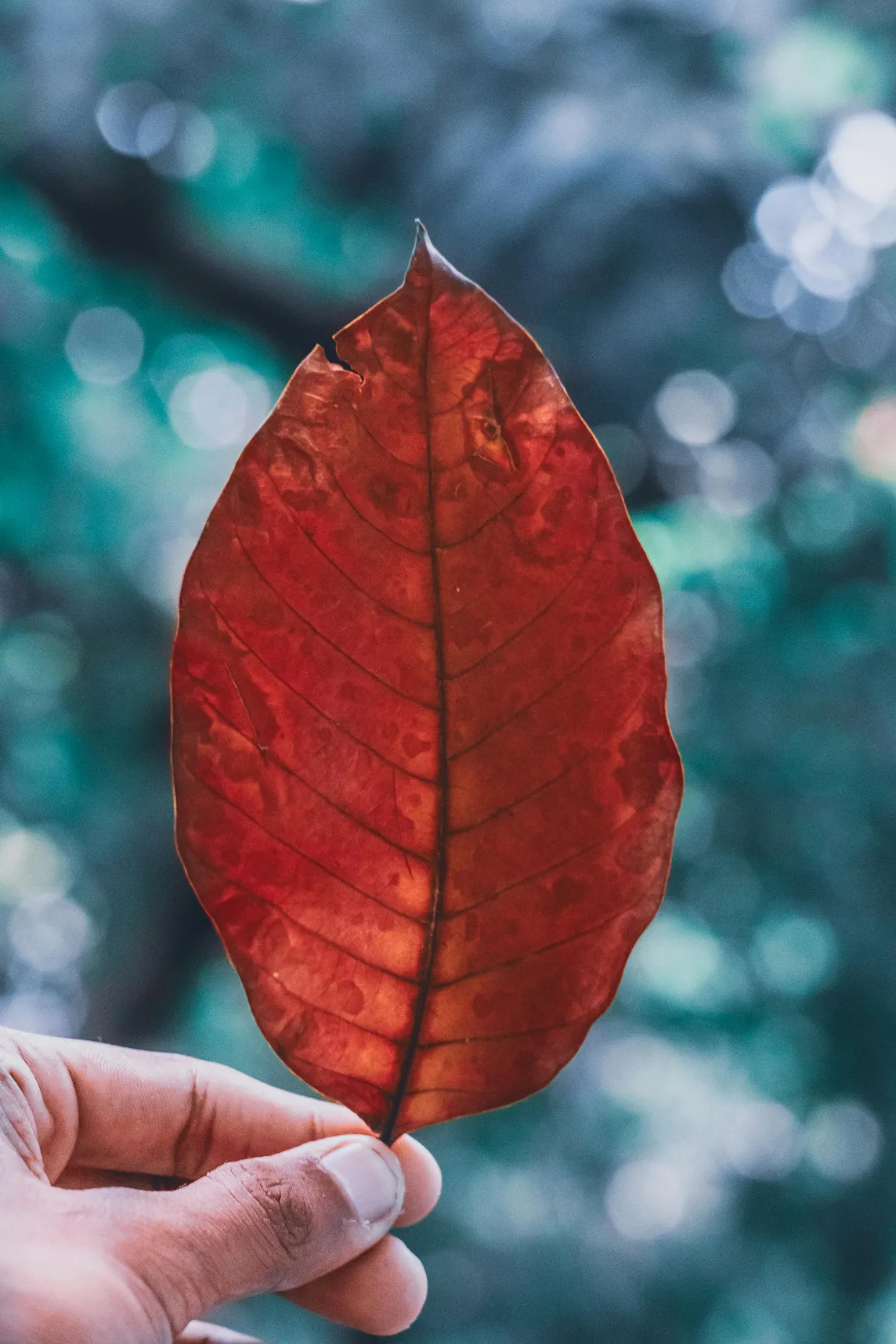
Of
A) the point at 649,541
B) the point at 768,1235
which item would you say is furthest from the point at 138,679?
the point at 768,1235

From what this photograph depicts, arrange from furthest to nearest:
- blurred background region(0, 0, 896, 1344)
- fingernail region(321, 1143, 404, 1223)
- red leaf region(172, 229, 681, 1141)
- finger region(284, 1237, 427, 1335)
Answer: blurred background region(0, 0, 896, 1344), finger region(284, 1237, 427, 1335), fingernail region(321, 1143, 404, 1223), red leaf region(172, 229, 681, 1141)

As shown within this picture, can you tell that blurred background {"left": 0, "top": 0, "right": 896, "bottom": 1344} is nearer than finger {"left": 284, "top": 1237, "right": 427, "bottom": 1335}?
No

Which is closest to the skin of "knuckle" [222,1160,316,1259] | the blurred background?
"knuckle" [222,1160,316,1259]

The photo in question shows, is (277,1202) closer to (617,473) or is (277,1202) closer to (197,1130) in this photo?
(197,1130)

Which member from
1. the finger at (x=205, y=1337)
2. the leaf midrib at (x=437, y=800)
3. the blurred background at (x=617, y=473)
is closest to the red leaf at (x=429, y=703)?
the leaf midrib at (x=437, y=800)

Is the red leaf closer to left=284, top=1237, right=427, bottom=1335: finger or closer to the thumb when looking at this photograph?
the thumb

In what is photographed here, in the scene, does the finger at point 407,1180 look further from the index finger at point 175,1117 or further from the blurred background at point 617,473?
the blurred background at point 617,473

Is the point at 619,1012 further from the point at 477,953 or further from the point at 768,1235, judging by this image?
the point at 477,953
